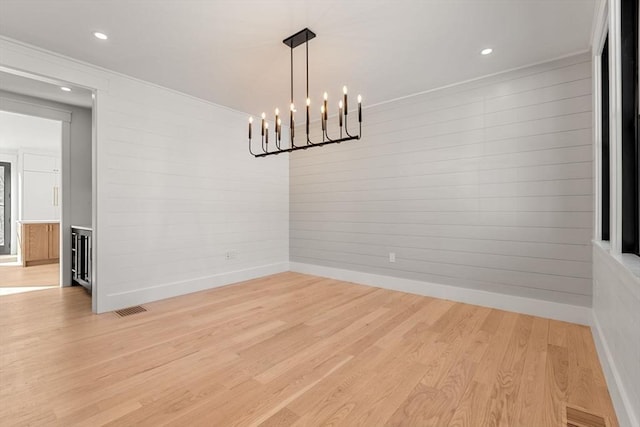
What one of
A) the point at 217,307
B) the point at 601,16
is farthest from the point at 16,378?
the point at 601,16

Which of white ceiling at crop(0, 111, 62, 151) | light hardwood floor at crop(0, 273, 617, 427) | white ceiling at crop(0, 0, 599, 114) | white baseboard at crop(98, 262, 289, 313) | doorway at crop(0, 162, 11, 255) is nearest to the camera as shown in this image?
light hardwood floor at crop(0, 273, 617, 427)

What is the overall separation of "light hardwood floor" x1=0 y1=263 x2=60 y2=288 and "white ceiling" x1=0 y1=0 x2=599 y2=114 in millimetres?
3636

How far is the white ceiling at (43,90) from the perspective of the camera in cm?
348

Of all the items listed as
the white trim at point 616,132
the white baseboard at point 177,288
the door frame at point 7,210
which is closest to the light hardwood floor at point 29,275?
the door frame at point 7,210

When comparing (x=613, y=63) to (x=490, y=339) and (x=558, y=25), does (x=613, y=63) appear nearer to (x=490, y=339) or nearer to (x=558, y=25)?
(x=558, y=25)

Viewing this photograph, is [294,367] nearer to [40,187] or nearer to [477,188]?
[477,188]

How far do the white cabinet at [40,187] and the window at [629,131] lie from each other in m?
9.51

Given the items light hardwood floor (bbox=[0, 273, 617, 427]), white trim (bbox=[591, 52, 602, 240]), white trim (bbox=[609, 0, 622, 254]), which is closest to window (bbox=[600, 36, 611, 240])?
white trim (bbox=[591, 52, 602, 240])

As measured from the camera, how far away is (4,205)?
7.40 metres

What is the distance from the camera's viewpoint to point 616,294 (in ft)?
5.55

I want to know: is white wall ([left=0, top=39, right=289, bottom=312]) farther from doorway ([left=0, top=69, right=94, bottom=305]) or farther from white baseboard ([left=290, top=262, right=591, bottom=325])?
white baseboard ([left=290, top=262, right=591, bottom=325])

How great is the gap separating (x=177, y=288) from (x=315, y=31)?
340 centimetres

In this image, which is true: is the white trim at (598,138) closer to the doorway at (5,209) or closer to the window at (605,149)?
the window at (605,149)

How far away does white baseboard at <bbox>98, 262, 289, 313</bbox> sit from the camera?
10.9 feet
